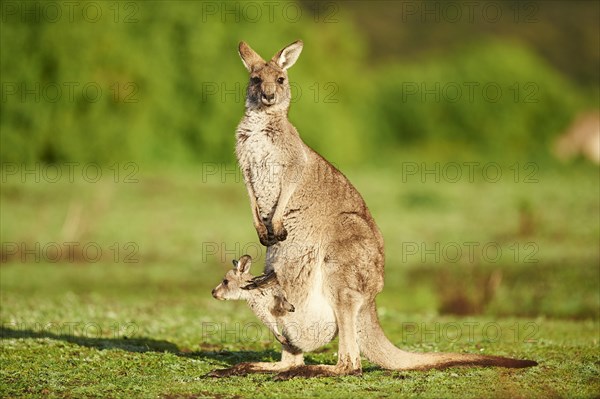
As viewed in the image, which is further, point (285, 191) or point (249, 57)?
point (249, 57)

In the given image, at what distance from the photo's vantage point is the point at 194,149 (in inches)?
1941

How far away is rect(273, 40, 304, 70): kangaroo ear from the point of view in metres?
11.4

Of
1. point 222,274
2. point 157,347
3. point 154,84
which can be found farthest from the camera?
point 154,84

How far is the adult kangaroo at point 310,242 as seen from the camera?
10.9 meters

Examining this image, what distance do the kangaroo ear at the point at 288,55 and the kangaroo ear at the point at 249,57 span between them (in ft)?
0.67

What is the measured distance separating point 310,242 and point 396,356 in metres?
1.68

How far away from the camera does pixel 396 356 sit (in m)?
11.3

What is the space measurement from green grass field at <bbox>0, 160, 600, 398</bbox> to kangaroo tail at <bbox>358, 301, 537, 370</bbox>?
0.13m

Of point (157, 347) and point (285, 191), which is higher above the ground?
point (285, 191)

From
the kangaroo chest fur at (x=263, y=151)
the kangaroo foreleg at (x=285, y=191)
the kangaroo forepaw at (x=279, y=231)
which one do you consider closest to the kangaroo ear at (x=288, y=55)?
the kangaroo chest fur at (x=263, y=151)

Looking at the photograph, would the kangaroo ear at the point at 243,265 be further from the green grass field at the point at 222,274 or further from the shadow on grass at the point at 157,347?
the shadow on grass at the point at 157,347

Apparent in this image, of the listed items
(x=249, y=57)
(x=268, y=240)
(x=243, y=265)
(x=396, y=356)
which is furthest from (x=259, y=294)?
(x=249, y=57)

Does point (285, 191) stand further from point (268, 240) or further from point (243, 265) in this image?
point (243, 265)

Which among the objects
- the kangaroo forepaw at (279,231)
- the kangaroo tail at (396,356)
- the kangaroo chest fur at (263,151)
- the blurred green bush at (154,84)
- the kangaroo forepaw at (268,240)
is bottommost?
the kangaroo tail at (396,356)
